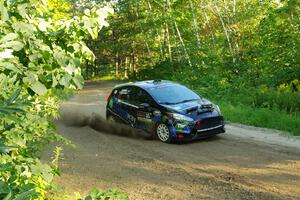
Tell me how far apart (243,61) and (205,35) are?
30.0ft

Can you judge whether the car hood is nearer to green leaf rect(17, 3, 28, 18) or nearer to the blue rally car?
the blue rally car

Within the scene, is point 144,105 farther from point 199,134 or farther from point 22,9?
point 22,9

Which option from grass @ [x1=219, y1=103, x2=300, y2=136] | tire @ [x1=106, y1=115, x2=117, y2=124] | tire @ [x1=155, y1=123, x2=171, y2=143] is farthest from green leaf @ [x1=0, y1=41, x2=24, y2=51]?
tire @ [x1=106, y1=115, x2=117, y2=124]

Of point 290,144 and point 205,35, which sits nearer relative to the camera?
point 290,144

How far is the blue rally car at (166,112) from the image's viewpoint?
1171 cm

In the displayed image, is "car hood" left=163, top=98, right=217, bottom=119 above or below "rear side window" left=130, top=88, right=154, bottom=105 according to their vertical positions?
below

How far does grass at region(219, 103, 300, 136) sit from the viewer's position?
1287cm

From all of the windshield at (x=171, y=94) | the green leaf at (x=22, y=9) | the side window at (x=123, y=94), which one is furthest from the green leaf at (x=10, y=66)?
the side window at (x=123, y=94)

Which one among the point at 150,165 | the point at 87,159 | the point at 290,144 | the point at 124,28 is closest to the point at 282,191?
the point at 150,165

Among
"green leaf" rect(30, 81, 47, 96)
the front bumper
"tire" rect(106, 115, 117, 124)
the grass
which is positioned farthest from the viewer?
"tire" rect(106, 115, 117, 124)

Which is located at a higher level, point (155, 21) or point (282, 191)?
point (155, 21)

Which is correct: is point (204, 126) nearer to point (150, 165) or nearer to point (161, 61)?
point (150, 165)

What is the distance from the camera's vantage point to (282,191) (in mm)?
7434

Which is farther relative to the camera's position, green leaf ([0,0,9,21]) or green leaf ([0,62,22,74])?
green leaf ([0,0,9,21])
